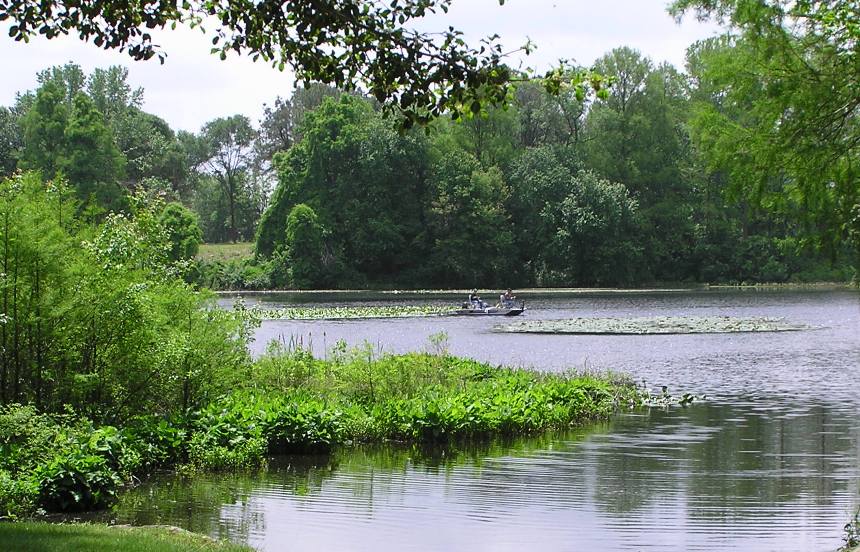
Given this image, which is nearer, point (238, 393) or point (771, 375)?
point (238, 393)

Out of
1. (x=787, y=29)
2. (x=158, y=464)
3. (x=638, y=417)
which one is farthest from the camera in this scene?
(x=638, y=417)

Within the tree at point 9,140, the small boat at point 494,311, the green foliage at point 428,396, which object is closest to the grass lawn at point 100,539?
the green foliage at point 428,396

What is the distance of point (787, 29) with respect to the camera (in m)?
13.1

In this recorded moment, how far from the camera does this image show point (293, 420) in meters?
16.2

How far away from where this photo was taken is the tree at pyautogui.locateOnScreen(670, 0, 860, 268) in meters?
12.5

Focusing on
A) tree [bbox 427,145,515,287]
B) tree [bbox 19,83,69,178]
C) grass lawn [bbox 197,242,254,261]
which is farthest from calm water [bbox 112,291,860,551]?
grass lawn [bbox 197,242,254,261]

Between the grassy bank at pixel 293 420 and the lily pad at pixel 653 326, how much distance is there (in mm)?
19466

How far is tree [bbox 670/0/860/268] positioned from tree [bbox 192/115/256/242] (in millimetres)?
98840

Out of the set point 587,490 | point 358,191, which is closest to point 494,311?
point 358,191

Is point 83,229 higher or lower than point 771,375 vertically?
higher

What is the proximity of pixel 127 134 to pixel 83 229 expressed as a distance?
89096 mm

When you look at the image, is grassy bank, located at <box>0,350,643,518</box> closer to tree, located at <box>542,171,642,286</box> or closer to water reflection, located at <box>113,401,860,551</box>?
water reflection, located at <box>113,401,860,551</box>

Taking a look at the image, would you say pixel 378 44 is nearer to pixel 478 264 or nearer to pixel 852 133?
pixel 852 133

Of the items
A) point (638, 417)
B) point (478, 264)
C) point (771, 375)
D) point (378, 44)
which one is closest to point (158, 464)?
point (378, 44)
